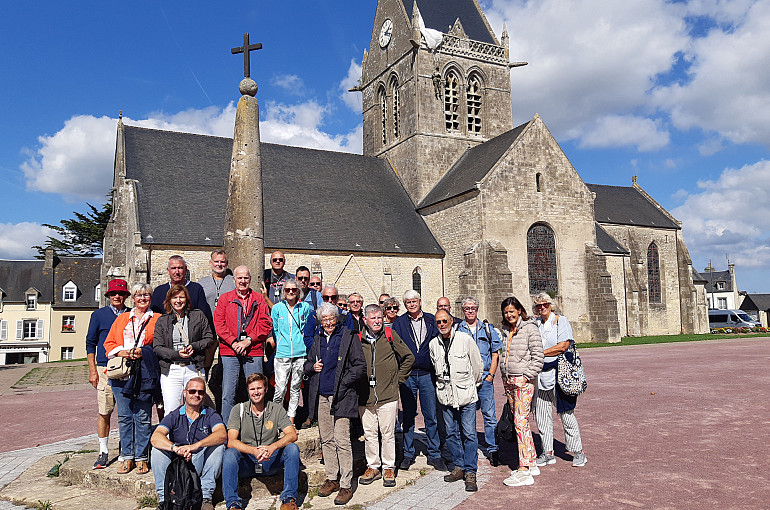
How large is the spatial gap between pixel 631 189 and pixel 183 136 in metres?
30.5

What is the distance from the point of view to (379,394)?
608cm

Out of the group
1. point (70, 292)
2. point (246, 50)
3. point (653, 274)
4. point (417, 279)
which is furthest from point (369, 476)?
point (70, 292)

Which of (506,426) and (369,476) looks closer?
(369,476)

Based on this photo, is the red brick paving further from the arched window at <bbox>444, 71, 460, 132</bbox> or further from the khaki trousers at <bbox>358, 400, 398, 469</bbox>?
the arched window at <bbox>444, 71, 460, 132</bbox>

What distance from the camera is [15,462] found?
718 centimetres

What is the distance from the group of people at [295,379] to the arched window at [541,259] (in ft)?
68.1

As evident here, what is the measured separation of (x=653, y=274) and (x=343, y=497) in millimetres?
36047

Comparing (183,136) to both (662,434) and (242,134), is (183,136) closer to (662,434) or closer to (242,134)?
(242,134)

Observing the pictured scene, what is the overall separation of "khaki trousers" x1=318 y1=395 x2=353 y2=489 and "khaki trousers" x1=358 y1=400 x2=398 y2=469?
31cm

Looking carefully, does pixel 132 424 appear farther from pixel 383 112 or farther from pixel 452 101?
pixel 383 112

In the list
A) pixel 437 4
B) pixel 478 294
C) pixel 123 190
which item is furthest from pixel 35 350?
pixel 437 4

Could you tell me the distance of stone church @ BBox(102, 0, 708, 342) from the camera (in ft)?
82.1

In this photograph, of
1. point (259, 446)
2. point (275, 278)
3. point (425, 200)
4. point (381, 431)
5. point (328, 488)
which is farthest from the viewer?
point (425, 200)

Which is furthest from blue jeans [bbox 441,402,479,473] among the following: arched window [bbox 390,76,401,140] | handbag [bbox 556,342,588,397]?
arched window [bbox 390,76,401,140]
